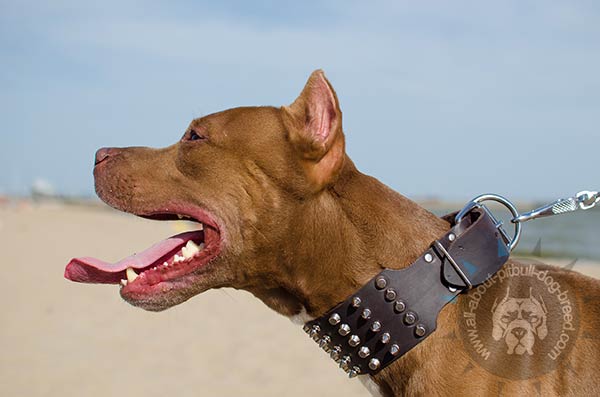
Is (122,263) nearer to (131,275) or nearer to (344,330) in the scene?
(131,275)

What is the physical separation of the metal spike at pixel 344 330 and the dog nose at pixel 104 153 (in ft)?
4.85

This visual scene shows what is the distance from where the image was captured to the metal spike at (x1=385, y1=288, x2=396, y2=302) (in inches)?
120

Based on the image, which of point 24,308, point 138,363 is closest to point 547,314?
point 138,363

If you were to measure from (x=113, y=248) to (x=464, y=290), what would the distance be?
20.9 meters

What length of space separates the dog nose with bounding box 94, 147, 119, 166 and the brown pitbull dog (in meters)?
0.11

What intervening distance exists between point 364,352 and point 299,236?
57 centimetres

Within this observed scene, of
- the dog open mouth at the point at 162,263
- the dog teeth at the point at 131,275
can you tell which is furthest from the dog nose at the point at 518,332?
the dog teeth at the point at 131,275

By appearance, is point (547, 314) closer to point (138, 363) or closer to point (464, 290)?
point (464, 290)

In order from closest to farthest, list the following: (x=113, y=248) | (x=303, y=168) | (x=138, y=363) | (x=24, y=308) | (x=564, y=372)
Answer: (x=564, y=372) < (x=303, y=168) < (x=138, y=363) < (x=24, y=308) < (x=113, y=248)

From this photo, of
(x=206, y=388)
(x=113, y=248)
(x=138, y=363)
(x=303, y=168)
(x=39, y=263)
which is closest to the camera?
(x=303, y=168)

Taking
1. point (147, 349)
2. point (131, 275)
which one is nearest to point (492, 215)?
point (131, 275)

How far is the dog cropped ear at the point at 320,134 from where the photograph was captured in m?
3.29

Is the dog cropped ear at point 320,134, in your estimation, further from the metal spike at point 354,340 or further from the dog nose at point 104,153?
the dog nose at point 104,153

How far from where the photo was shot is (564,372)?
298 cm
